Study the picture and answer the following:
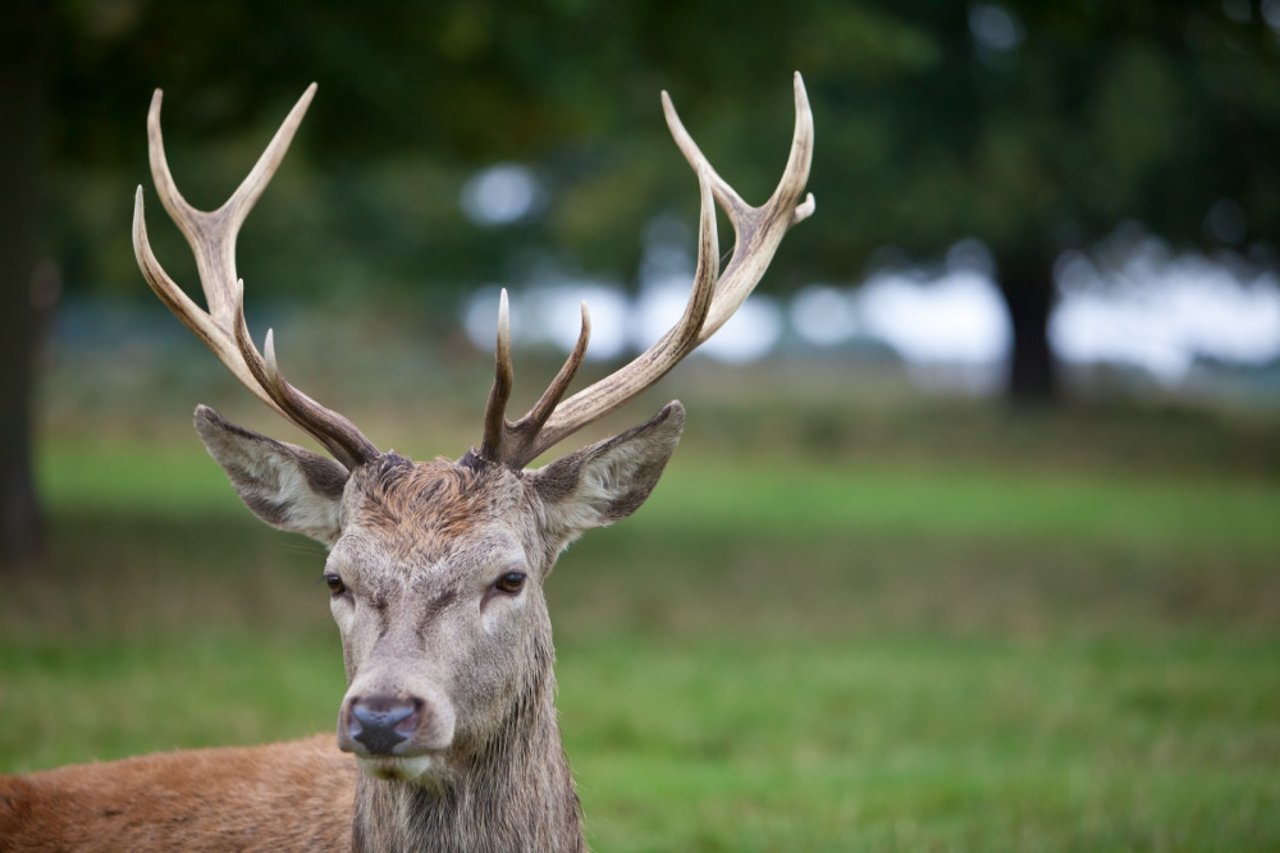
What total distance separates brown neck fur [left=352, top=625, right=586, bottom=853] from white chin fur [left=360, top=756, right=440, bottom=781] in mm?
300

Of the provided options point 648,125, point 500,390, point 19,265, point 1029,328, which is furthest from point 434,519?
point 1029,328

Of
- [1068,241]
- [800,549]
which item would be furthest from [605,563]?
[1068,241]

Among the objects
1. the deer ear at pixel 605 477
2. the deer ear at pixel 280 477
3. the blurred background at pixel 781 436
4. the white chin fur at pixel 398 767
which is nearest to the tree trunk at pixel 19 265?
the blurred background at pixel 781 436

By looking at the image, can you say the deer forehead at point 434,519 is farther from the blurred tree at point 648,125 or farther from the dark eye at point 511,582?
the blurred tree at point 648,125

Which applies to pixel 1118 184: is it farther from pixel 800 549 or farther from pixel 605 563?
pixel 605 563

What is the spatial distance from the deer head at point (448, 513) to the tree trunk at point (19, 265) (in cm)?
736

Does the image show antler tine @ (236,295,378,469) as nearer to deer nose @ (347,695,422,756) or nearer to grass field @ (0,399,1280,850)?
deer nose @ (347,695,422,756)

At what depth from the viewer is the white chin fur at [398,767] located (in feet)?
10.9

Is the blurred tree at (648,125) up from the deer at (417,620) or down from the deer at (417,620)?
up

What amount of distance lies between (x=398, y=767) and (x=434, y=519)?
0.69 meters

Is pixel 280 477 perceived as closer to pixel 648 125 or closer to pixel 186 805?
pixel 186 805

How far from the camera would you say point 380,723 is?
329 centimetres

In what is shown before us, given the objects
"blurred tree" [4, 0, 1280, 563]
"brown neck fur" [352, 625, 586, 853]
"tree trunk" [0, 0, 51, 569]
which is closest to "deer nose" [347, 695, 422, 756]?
"brown neck fur" [352, 625, 586, 853]

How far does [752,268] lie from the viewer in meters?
4.66
